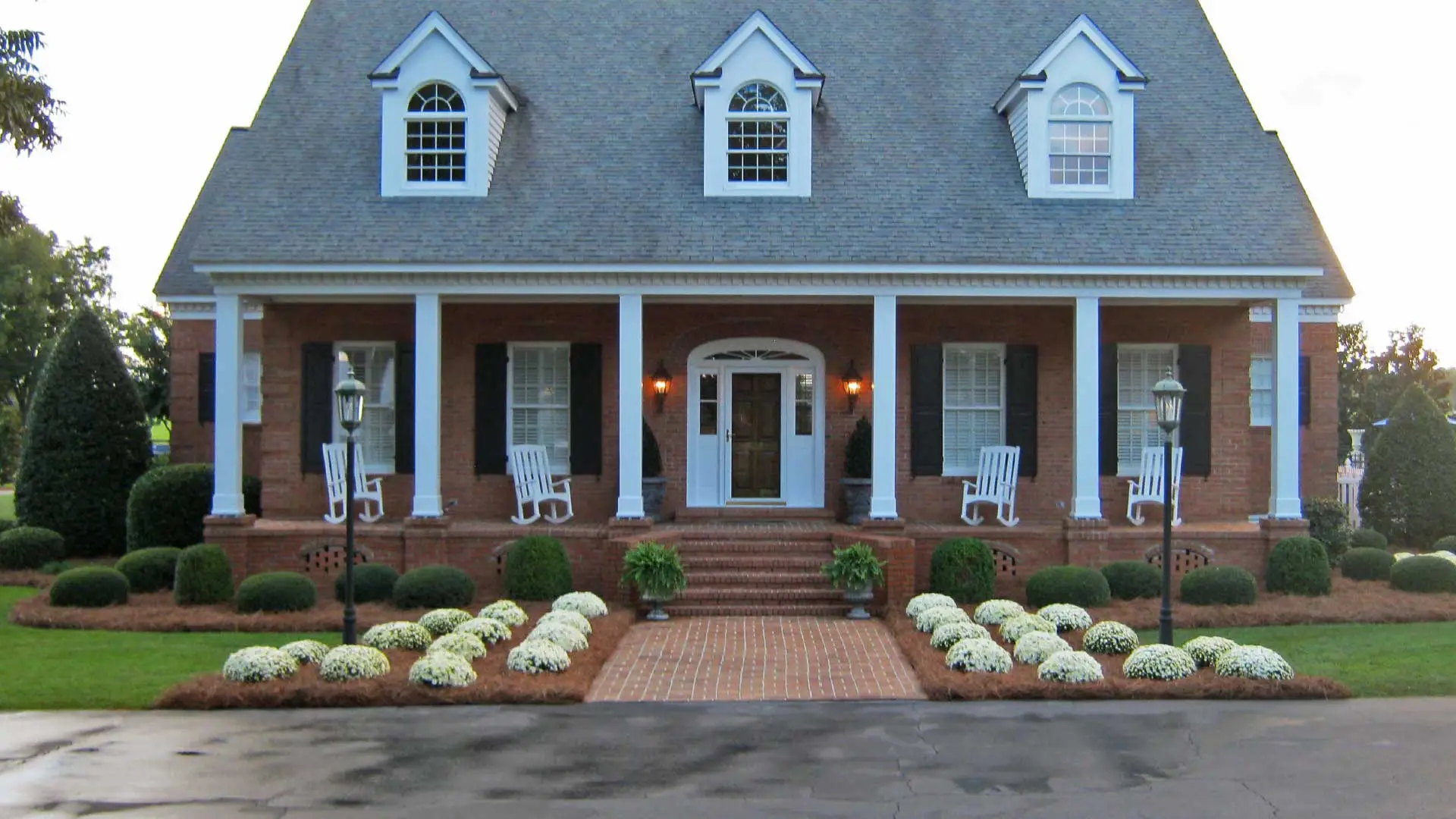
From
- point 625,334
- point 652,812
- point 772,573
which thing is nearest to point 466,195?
point 625,334

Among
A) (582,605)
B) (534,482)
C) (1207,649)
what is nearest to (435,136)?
(534,482)

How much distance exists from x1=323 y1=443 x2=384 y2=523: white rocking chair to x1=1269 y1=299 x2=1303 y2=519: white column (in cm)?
1190

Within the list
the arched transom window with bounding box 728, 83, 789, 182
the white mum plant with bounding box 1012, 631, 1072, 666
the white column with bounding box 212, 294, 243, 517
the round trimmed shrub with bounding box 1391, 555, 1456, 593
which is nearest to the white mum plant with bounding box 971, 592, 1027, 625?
the white mum plant with bounding box 1012, 631, 1072, 666

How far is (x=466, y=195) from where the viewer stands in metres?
17.1

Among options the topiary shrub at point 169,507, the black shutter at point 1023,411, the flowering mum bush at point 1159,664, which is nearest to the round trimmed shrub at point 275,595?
the topiary shrub at point 169,507

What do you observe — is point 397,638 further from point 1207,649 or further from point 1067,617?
point 1207,649

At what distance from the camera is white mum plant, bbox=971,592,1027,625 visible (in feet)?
44.6

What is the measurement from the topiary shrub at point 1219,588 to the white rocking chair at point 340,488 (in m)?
10.5

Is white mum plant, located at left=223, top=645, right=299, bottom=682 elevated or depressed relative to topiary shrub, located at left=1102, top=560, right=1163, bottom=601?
depressed

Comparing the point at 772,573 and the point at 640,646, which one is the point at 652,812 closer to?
the point at 640,646

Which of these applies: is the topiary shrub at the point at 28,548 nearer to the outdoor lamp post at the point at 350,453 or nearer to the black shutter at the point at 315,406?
the black shutter at the point at 315,406

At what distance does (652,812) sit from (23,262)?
55481 mm

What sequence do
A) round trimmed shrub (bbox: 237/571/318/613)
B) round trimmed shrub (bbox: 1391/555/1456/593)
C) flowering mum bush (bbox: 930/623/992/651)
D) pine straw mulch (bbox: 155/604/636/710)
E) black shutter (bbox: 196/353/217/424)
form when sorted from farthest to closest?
1. black shutter (bbox: 196/353/217/424)
2. round trimmed shrub (bbox: 1391/555/1456/593)
3. round trimmed shrub (bbox: 237/571/318/613)
4. flowering mum bush (bbox: 930/623/992/651)
5. pine straw mulch (bbox: 155/604/636/710)

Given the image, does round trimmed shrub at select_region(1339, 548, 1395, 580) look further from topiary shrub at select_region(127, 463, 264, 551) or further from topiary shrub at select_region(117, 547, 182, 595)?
topiary shrub at select_region(117, 547, 182, 595)
